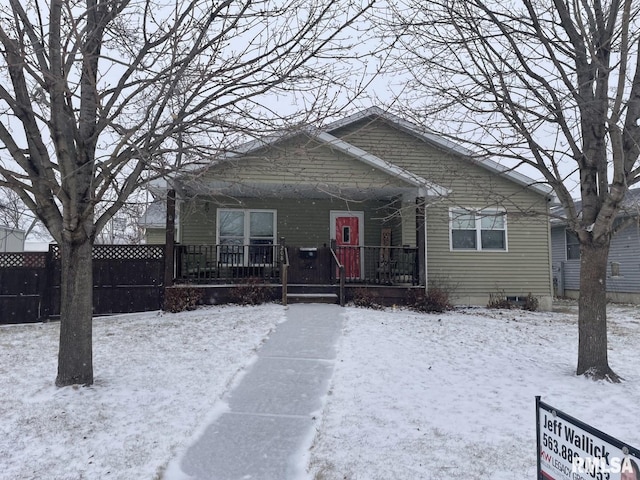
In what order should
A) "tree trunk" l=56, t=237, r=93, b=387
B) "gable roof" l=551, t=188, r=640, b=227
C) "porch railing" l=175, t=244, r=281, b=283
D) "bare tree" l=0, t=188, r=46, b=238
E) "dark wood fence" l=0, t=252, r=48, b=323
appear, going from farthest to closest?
"porch railing" l=175, t=244, r=281, b=283
"dark wood fence" l=0, t=252, r=48, b=323
"bare tree" l=0, t=188, r=46, b=238
"gable roof" l=551, t=188, r=640, b=227
"tree trunk" l=56, t=237, r=93, b=387

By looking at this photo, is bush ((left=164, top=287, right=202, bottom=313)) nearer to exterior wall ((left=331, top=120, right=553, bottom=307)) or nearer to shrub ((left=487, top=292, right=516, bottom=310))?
exterior wall ((left=331, top=120, right=553, bottom=307))

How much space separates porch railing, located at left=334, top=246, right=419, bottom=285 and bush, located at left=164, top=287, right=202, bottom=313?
3.57 metres

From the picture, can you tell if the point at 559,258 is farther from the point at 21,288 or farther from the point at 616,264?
the point at 21,288

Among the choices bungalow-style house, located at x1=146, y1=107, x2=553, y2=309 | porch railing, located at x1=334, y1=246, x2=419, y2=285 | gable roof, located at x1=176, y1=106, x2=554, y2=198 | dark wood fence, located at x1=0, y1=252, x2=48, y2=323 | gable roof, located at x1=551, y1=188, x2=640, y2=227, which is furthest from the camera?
bungalow-style house, located at x1=146, y1=107, x2=553, y2=309

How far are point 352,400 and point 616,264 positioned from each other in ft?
57.1

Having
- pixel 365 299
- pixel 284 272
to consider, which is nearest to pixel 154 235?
pixel 284 272

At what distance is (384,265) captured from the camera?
12.4 meters

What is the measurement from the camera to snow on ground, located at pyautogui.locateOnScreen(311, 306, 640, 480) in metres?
3.81

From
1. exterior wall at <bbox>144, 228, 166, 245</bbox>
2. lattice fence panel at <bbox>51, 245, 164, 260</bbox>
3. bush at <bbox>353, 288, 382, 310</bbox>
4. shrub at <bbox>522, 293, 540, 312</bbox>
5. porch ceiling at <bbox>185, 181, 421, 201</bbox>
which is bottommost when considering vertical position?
shrub at <bbox>522, 293, 540, 312</bbox>

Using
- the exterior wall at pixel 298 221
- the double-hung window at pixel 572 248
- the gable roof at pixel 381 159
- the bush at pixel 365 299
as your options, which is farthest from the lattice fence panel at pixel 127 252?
the double-hung window at pixel 572 248

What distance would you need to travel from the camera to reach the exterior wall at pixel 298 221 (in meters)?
13.7

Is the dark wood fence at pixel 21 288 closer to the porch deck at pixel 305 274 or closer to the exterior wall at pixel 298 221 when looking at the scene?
the porch deck at pixel 305 274

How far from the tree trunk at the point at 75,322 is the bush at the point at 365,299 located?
22.7 feet

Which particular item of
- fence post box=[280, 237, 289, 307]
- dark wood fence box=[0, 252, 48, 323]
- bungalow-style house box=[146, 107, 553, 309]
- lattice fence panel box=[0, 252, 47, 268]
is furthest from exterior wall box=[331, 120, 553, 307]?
dark wood fence box=[0, 252, 48, 323]
